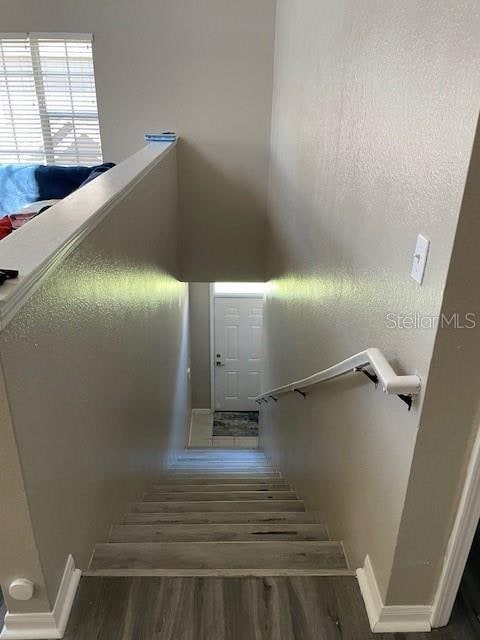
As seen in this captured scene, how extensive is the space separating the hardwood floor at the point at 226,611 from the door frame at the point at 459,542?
0.07 metres

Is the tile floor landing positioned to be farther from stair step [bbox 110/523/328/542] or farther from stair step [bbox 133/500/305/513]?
stair step [bbox 110/523/328/542]

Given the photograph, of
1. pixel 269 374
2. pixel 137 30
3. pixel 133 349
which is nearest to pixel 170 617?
pixel 133 349

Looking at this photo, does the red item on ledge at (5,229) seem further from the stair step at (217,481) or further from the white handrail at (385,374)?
the stair step at (217,481)

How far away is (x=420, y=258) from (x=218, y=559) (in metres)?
1.24

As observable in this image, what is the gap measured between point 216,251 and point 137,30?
81.5 inches

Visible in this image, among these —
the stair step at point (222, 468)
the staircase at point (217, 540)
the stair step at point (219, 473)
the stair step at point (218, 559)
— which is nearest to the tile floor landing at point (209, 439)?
the stair step at point (222, 468)

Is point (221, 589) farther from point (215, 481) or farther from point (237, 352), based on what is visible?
point (237, 352)

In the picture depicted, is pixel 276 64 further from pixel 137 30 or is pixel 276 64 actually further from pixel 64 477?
pixel 64 477

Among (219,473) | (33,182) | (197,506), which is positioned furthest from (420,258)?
(33,182)

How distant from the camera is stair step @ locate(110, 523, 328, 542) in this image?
77.4 inches

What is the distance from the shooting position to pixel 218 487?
3371mm

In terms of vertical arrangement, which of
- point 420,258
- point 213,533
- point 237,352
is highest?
point 420,258

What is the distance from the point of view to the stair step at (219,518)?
2287mm

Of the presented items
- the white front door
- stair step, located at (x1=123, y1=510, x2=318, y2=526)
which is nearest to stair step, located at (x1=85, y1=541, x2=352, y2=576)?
stair step, located at (x1=123, y1=510, x2=318, y2=526)
